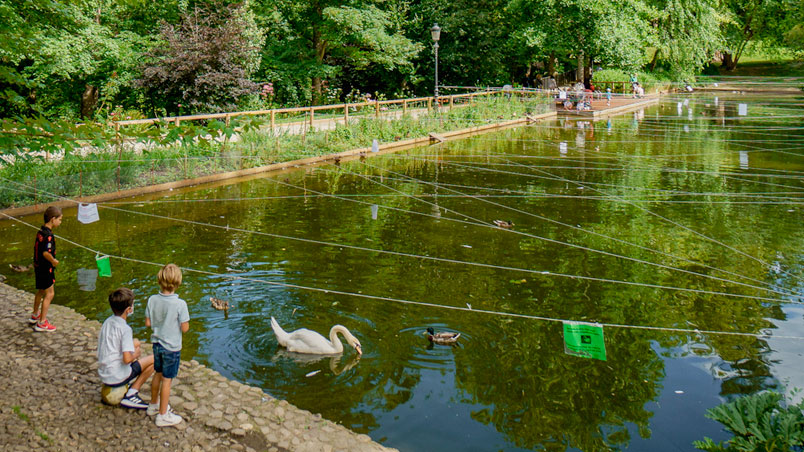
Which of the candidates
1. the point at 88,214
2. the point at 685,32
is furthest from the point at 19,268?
the point at 685,32

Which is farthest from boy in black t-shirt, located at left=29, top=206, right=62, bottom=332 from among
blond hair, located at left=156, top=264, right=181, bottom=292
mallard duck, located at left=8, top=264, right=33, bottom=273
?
mallard duck, located at left=8, top=264, right=33, bottom=273

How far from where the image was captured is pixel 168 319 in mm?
6137

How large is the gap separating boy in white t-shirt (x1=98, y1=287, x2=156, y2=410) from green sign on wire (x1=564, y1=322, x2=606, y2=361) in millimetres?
4271

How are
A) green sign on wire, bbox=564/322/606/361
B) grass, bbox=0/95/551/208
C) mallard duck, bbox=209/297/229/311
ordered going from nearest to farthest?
green sign on wire, bbox=564/322/606/361
mallard duck, bbox=209/297/229/311
grass, bbox=0/95/551/208

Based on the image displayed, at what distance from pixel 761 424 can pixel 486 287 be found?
5.82 meters

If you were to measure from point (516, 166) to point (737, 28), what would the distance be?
58.1m

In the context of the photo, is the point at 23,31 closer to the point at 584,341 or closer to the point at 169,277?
the point at 169,277

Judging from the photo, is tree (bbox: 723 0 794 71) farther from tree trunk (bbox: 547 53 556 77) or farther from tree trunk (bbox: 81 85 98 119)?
tree trunk (bbox: 81 85 98 119)

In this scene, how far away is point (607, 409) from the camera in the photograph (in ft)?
23.9

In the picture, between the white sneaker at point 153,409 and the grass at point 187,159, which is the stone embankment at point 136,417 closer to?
the white sneaker at point 153,409

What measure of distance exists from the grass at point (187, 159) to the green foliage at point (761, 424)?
583cm

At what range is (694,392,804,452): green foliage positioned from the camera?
5.26 m

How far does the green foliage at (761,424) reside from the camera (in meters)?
5.26

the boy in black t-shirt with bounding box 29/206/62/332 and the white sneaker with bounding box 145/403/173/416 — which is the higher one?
the boy in black t-shirt with bounding box 29/206/62/332
